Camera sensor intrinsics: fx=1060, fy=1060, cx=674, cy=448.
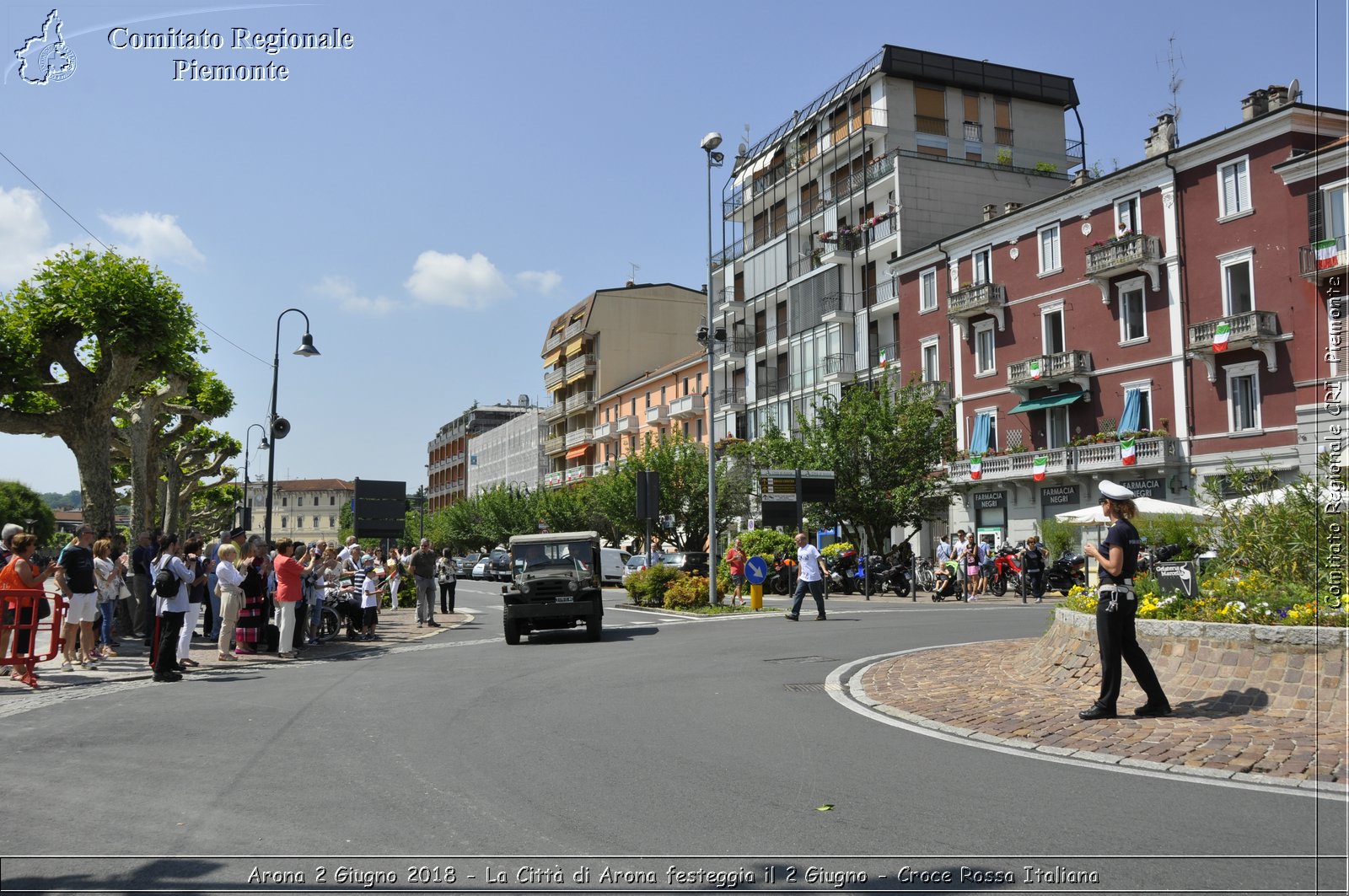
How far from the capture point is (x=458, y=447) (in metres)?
139

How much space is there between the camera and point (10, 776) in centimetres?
705

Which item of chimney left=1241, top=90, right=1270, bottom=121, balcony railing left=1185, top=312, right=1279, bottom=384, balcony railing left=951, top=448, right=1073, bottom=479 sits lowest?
balcony railing left=951, top=448, right=1073, bottom=479

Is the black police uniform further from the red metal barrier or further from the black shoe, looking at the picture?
the red metal barrier

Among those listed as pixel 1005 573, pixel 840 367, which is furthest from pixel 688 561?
pixel 840 367

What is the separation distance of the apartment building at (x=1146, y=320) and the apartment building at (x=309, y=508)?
145180 millimetres

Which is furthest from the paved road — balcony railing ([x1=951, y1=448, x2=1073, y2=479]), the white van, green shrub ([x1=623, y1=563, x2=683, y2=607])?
the white van

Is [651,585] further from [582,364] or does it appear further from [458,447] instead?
[458,447]

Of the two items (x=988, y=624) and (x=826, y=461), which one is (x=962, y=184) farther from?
(x=988, y=624)

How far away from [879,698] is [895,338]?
136ft

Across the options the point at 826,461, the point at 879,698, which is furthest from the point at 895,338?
the point at 879,698

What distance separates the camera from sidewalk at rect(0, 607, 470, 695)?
1284 cm

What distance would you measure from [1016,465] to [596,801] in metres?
36.9

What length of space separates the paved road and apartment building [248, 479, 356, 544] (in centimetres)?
17106

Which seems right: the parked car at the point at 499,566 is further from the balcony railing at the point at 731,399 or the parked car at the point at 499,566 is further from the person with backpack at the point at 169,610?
the person with backpack at the point at 169,610
